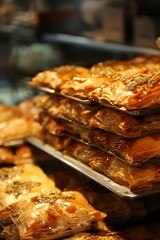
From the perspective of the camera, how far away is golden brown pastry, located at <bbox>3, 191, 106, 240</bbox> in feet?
7.08

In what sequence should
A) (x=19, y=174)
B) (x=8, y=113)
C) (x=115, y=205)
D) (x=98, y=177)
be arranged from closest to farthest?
(x=98, y=177)
(x=115, y=205)
(x=19, y=174)
(x=8, y=113)

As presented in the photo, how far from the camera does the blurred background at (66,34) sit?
11.9ft

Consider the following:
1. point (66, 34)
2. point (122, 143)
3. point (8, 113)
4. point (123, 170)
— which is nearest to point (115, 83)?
point (122, 143)

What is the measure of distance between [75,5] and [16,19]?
784 mm

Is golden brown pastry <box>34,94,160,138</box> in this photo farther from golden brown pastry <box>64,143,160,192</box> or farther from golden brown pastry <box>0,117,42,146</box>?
golden brown pastry <box>0,117,42,146</box>

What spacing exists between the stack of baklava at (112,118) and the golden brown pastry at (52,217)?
206 mm

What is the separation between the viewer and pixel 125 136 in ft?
6.72

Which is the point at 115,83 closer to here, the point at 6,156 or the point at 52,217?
the point at 52,217

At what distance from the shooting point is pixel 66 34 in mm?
4633

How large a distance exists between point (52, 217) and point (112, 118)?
526 mm

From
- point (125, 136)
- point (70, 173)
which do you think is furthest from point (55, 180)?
point (125, 136)

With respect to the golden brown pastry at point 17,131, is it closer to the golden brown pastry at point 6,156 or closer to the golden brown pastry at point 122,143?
the golden brown pastry at point 6,156

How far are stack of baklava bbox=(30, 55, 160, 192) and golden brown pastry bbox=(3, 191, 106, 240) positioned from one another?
206 millimetres

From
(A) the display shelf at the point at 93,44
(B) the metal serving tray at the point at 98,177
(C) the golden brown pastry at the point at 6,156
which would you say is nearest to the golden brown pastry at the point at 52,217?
(B) the metal serving tray at the point at 98,177
